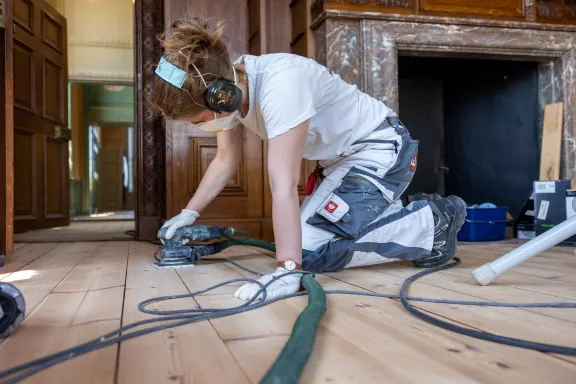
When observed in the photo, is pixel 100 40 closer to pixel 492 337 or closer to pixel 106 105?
pixel 106 105

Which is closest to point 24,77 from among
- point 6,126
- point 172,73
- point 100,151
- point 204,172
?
point 204,172

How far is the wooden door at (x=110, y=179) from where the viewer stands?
12.2 meters

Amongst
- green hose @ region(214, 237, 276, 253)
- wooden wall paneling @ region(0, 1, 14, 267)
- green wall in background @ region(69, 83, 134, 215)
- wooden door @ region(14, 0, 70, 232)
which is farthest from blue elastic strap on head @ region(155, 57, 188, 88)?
green wall in background @ region(69, 83, 134, 215)

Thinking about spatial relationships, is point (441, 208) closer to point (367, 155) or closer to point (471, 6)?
point (367, 155)

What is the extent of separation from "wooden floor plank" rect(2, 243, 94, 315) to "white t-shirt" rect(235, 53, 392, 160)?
811 mm

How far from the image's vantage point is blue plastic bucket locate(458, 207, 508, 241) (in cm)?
324

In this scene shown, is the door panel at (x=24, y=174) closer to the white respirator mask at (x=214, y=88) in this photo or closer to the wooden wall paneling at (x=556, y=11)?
the white respirator mask at (x=214, y=88)

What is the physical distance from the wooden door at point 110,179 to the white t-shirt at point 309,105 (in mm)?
11111

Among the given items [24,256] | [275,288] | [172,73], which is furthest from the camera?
[24,256]

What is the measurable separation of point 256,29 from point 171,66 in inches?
70.2

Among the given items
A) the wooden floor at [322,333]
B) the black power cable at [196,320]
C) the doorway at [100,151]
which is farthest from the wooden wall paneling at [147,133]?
the doorway at [100,151]

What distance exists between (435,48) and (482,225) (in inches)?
47.2

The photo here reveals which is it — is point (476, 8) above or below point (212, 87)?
above

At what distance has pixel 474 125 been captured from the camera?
15.1 feet
